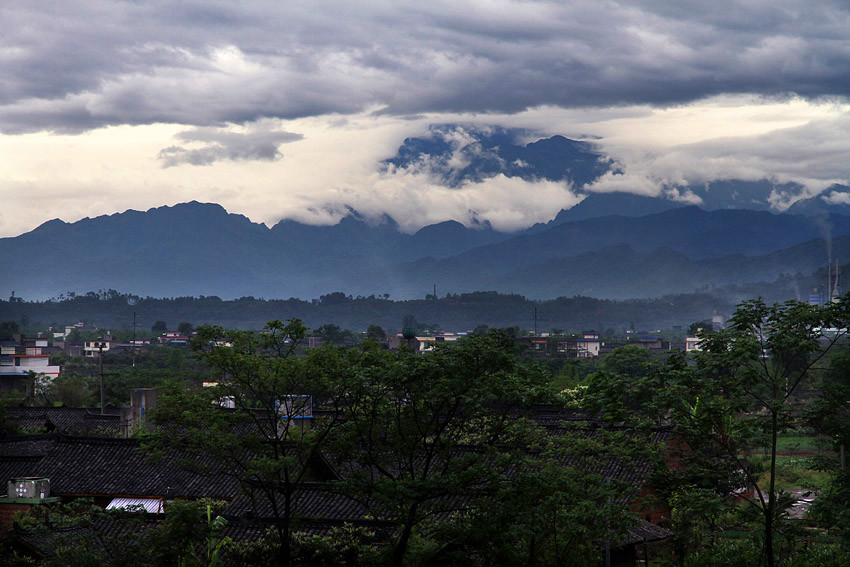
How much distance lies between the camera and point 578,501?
19.5 meters

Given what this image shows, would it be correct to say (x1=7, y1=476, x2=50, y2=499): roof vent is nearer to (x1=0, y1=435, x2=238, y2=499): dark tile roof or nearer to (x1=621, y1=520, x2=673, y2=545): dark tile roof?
(x1=0, y1=435, x2=238, y2=499): dark tile roof

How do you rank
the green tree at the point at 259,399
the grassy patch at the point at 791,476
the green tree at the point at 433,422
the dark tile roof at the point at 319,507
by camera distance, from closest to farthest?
the green tree at the point at 433,422
the green tree at the point at 259,399
the dark tile roof at the point at 319,507
the grassy patch at the point at 791,476

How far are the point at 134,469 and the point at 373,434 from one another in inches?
637

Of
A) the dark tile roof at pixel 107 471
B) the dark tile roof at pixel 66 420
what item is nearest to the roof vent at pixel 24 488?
the dark tile roof at pixel 107 471

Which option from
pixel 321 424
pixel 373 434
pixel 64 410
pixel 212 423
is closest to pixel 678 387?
pixel 373 434

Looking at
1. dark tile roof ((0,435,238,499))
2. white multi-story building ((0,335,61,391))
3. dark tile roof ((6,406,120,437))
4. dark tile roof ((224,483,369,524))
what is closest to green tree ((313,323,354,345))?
white multi-story building ((0,335,61,391))

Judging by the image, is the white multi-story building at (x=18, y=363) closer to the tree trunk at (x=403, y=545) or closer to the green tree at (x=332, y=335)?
the green tree at (x=332, y=335)

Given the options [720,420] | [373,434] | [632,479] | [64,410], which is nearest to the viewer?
[720,420]

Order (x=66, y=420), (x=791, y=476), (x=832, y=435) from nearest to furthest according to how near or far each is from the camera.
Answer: (x=832, y=435) < (x=791, y=476) < (x=66, y=420)

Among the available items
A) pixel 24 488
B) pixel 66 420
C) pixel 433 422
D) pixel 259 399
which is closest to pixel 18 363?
pixel 66 420

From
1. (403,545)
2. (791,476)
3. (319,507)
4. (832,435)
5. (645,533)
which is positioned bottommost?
(791,476)

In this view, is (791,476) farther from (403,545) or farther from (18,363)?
(18,363)

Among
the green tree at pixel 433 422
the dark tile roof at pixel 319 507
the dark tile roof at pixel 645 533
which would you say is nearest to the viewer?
the green tree at pixel 433 422

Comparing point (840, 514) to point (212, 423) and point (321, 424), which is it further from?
point (212, 423)
